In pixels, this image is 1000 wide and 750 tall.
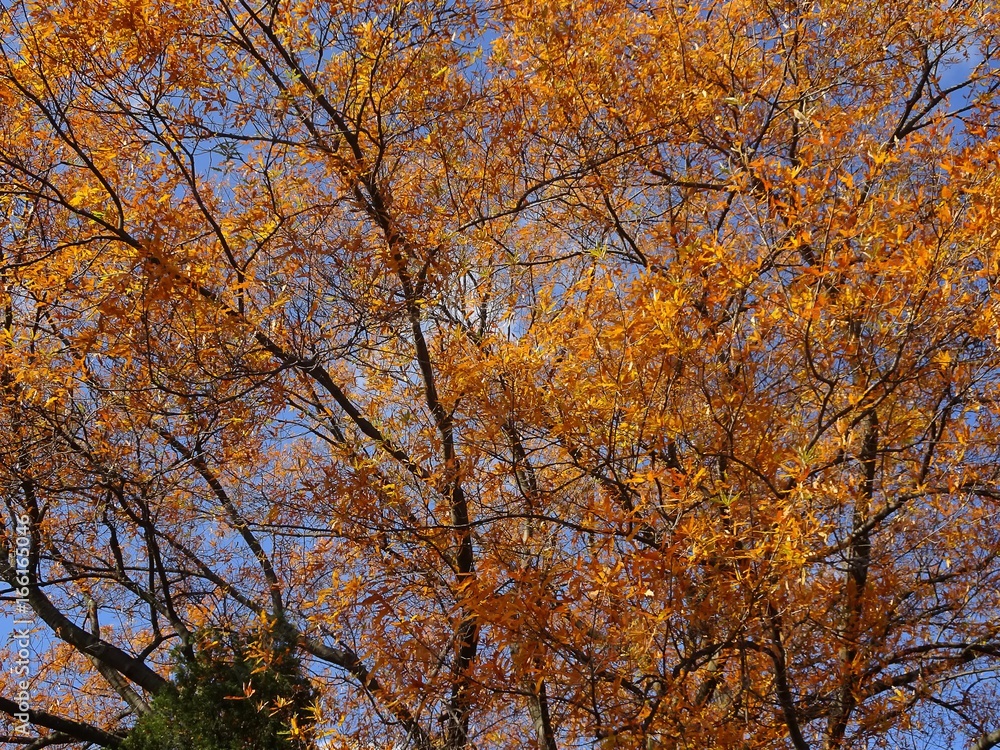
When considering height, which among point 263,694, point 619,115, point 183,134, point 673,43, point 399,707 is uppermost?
point 673,43

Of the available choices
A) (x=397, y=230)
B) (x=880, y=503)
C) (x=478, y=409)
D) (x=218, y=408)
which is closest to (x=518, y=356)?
(x=478, y=409)

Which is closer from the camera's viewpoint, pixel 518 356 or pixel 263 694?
pixel 518 356

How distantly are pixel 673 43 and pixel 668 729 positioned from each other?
15.3 feet

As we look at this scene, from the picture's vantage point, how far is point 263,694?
600 centimetres

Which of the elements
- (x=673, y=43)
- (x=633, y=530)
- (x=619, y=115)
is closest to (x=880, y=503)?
(x=633, y=530)

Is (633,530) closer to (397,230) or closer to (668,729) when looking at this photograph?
(668,729)

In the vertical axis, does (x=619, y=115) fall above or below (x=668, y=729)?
above

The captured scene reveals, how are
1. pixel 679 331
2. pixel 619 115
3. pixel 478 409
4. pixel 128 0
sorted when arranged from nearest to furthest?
pixel 679 331
pixel 128 0
pixel 478 409
pixel 619 115

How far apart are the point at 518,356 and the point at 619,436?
116cm

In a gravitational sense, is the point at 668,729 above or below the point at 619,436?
below

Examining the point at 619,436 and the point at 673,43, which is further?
the point at 673,43

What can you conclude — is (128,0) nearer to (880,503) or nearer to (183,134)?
(183,134)

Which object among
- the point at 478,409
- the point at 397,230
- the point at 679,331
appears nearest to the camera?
the point at 679,331

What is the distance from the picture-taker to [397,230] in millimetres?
5250
